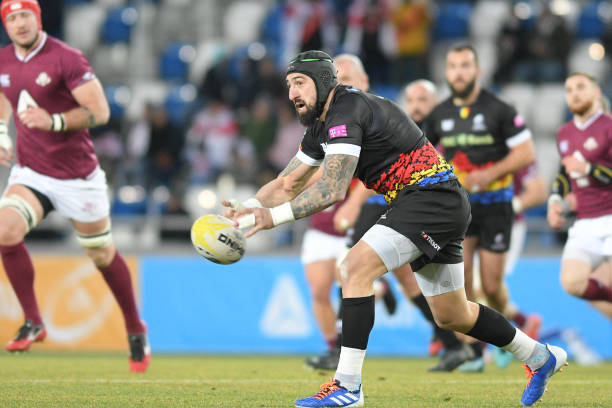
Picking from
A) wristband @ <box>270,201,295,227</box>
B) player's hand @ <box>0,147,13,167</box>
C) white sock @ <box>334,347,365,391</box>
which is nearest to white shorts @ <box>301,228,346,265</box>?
player's hand @ <box>0,147,13,167</box>

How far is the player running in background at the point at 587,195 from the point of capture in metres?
8.48

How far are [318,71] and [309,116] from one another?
0.27 m

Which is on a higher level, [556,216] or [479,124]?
[479,124]

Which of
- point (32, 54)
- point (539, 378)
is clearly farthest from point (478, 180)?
point (32, 54)

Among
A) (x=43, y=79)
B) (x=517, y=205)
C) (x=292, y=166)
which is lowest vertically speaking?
(x=517, y=205)

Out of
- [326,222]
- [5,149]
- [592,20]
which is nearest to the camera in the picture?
[5,149]

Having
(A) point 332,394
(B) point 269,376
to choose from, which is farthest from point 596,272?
(A) point 332,394

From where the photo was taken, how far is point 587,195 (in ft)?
28.7

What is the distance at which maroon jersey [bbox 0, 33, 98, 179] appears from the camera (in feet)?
25.4

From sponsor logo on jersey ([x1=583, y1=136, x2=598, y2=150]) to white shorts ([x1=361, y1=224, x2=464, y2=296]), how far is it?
10.7ft

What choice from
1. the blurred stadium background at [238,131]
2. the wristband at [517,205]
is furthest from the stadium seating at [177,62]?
the wristband at [517,205]

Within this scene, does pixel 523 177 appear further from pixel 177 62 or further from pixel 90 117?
pixel 177 62

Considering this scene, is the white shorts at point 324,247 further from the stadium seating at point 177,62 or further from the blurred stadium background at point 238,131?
the stadium seating at point 177,62

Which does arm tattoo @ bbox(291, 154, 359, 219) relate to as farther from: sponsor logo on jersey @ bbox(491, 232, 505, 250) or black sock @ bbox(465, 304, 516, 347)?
sponsor logo on jersey @ bbox(491, 232, 505, 250)
